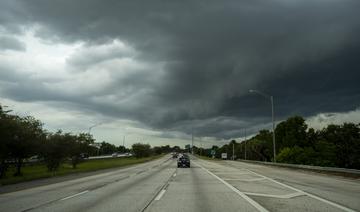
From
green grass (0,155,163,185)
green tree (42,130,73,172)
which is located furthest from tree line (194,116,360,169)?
green tree (42,130,73,172)

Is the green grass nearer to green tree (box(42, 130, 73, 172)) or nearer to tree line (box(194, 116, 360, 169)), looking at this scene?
green tree (box(42, 130, 73, 172))

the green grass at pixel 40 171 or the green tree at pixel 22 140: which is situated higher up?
the green tree at pixel 22 140

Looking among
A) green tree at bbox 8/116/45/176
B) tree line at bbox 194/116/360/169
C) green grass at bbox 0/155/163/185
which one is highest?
tree line at bbox 194/116/360/169

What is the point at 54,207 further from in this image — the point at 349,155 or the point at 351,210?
the point at 349,155

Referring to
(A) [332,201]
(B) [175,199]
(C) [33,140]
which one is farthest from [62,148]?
(A) [332,201]

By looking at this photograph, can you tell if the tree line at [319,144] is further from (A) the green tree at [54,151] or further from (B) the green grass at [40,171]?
(A) the green tree at [54,151]

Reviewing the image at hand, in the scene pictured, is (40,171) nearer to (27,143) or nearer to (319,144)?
(27,143)

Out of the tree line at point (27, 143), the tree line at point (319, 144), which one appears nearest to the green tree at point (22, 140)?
the tree line at point (27, 143)

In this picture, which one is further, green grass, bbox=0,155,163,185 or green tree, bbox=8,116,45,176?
green tree, bbox=8,116,45,176

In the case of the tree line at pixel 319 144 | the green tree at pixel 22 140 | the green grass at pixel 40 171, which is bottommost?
the green grass at pixel 40 171

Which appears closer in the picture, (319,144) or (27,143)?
(27,143)

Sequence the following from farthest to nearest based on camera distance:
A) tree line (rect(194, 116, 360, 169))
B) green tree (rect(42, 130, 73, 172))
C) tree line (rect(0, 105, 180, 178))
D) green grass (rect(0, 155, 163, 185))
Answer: tree line (rect(194, 116, 360, 169)), green tree (rect(42, 130, 73, 172)), tree line (rect(0, 105, 180, 178)), green grass (rect(0, 155, 163, 185))

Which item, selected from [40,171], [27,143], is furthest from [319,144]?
[27,143]

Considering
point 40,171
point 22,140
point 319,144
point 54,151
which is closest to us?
point 22,140
